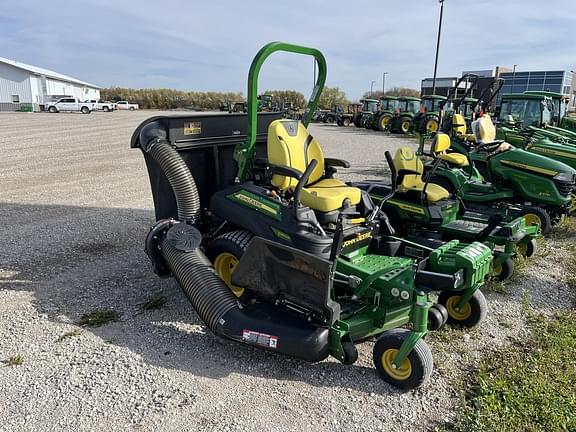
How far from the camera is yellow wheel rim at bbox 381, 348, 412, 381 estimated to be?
306 cm

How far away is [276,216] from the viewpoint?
12.4 ft

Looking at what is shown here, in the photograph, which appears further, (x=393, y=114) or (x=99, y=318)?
(x=393, y=114)

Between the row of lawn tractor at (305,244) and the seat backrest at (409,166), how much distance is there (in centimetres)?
2

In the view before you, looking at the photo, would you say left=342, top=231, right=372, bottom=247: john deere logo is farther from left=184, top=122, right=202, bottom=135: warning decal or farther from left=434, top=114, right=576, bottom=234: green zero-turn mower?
left=434, top=114, right=576, bottom=234: green zero-turn mower

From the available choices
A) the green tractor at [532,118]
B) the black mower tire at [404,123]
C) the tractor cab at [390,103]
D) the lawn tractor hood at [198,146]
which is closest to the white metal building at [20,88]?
the tractor cab at [390,103]

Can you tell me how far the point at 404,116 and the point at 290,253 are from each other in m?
21.4

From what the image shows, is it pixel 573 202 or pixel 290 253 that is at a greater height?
pixel 290 253

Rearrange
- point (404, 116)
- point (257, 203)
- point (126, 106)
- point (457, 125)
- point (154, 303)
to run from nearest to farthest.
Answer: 1. point (257, 203)
2. point (154, 303)
3. point (457, 125)
4. point (404, 116)
5. point (126, 106)

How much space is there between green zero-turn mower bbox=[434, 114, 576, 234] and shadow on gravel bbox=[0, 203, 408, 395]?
4.14 m

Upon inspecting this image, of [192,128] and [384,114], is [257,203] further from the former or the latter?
[384,114]

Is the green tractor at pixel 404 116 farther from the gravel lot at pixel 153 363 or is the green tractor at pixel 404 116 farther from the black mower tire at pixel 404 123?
the gravel lot at pixel 153 363

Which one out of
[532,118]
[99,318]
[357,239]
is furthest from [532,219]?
[532,118]

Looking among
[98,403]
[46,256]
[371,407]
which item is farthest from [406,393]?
[46,256]

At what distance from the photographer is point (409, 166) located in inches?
220
